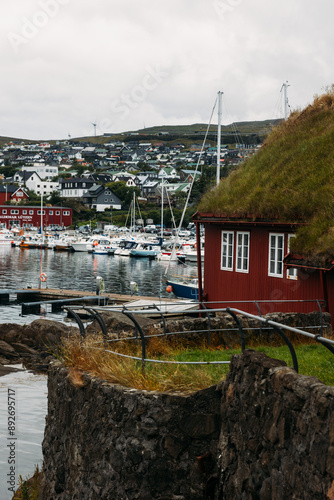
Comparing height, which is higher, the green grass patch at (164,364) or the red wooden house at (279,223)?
the red wooden house at (279,223)

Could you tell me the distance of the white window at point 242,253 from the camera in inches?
797

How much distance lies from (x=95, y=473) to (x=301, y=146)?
14.2m

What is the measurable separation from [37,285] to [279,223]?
43133mm

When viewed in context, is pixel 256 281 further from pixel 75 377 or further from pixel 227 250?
pixel 75 377

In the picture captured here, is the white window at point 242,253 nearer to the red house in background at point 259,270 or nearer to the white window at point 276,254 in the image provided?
the red house in background at point 259,270

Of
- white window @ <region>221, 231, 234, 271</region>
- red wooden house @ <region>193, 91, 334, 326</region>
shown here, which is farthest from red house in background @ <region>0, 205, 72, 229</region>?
white window @ <region>221, 231, 234, 271</region>

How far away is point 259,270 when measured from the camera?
64.4ft

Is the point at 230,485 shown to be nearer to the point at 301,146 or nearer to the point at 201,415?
the point at 201,415

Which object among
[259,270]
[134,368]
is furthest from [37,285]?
[134,368]

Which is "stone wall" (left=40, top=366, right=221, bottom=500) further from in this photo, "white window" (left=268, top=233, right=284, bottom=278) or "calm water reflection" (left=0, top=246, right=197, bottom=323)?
"calm water reflection" (left=0, top=246, right=197, bottom=323)

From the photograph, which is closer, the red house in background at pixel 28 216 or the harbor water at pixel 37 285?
the harbor water at pixel 37 285

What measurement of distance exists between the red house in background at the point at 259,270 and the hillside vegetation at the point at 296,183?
0.40 meters

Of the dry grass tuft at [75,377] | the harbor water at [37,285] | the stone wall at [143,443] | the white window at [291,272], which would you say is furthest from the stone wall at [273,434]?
the white window at [291,272]

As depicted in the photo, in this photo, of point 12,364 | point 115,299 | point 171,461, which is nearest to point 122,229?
point 115,299
